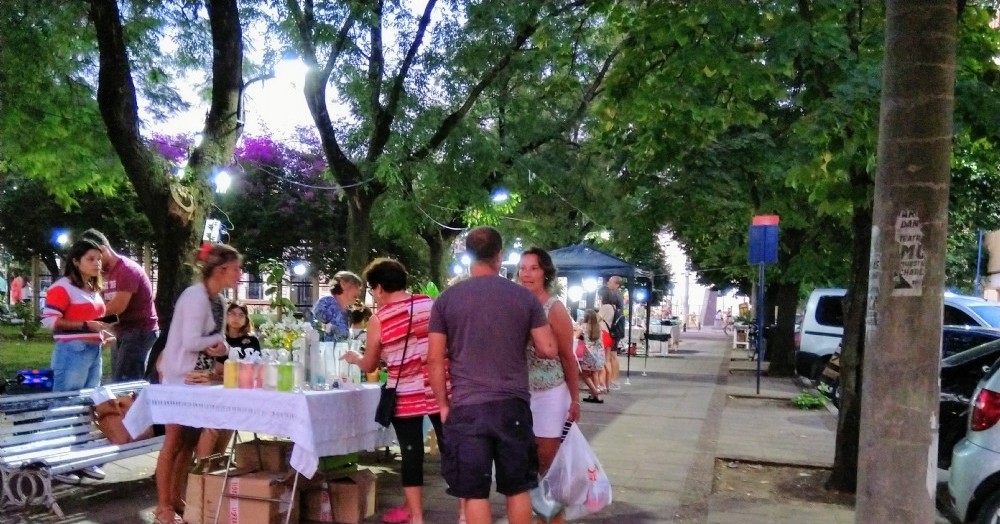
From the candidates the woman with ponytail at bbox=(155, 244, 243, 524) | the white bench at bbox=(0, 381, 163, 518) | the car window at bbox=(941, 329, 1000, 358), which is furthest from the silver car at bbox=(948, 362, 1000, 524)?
the car window at bbox=(941, 329, 1000, 358)

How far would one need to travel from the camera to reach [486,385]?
4.16 metres

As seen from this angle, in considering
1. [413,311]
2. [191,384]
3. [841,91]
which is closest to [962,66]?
[841,91]

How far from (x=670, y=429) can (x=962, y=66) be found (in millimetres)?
5391

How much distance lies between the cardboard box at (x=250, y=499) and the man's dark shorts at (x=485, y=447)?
176cm

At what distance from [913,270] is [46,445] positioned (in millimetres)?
5413

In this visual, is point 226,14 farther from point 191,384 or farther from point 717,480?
point 717,480

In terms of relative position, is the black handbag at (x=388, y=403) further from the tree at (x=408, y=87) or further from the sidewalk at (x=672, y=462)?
the tree at (x=408, y=87)

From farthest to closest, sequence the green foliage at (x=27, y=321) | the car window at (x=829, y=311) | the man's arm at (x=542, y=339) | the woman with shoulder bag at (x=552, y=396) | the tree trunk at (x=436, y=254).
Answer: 1. the green foliage at (x=27, y=321)
2. the tree trunk at (x=436, y=254)
3. the car window at (x=829, y=311)
4. the woman with shoulder bag at (x=552, y=396)
5. the man's arm at (x=542, y=339)

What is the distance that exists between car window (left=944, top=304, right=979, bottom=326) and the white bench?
12.3 meters

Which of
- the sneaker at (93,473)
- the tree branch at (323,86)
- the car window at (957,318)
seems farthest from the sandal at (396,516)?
the car window at (957,318)

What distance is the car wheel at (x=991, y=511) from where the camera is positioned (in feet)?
17.1

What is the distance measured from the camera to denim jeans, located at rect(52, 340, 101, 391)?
6766 mm

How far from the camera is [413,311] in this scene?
529cm

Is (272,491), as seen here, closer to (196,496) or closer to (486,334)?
(196,496)
